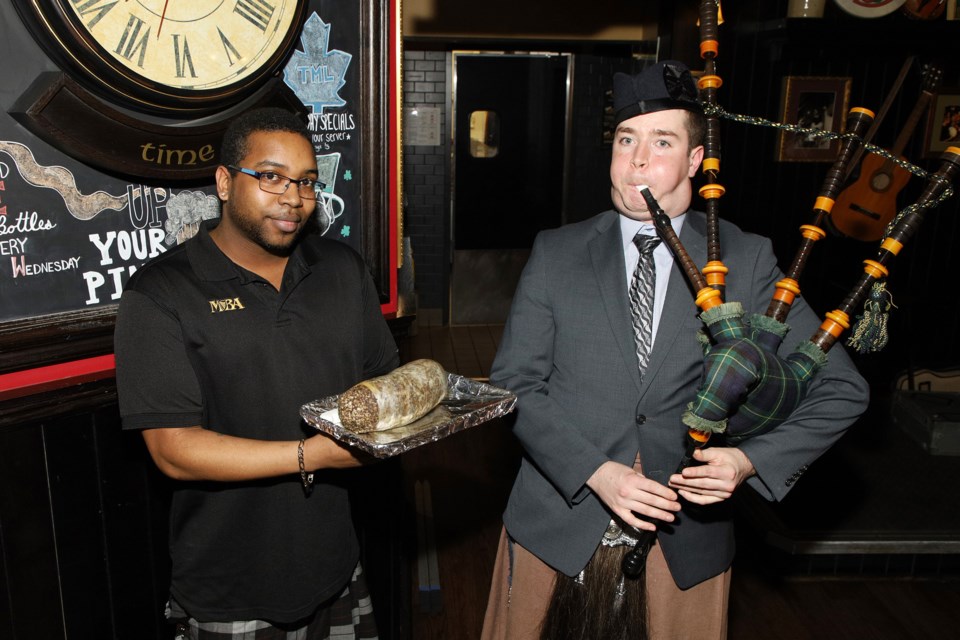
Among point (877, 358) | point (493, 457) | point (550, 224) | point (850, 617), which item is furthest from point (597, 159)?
point (850, 617)

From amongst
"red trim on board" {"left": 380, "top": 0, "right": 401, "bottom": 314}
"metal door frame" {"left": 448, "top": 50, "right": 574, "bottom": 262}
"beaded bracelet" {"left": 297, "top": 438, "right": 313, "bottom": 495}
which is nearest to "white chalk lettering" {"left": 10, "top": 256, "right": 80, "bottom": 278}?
"beaded bracelet" {"left": 297, "top": 438, "right": 313, "bottom": 495}

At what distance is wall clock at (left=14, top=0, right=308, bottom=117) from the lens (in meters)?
1.67

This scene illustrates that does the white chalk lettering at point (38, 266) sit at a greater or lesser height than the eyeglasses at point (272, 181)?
lesser

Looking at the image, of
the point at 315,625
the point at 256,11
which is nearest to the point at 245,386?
the point at 315,625

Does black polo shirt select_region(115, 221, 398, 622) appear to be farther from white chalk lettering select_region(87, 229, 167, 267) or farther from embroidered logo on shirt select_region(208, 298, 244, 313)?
white chalk lettering select_region(87, 229, 167, 267)

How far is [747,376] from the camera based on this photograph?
138 centimetres

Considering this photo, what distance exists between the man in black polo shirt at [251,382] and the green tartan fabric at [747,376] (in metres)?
0.73

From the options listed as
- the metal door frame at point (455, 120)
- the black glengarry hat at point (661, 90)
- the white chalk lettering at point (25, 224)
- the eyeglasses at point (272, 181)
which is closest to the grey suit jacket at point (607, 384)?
the black glengarry hat at point (661, 90)

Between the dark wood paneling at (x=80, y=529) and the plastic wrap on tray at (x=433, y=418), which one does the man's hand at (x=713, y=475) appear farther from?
the dark wood paneling at (x=80, y=529)

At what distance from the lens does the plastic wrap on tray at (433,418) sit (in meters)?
1.42

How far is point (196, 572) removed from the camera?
1.73 metres

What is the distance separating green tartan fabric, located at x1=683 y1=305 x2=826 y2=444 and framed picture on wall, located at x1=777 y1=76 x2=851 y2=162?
4116mm

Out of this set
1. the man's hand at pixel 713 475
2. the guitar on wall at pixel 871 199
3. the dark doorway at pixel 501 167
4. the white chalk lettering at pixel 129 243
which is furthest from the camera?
the dark doorway at pixel 501 167

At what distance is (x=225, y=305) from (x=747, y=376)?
1.06 meters
